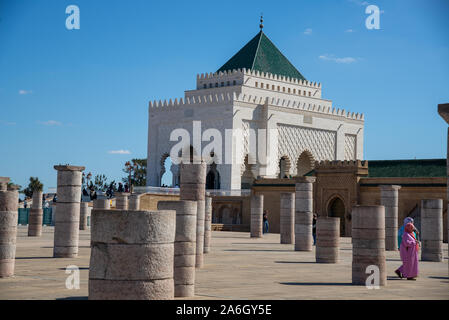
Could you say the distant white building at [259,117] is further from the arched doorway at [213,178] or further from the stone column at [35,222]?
the stone column at [35,222]

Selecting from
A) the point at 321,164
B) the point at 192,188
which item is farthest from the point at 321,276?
the point at 321,164

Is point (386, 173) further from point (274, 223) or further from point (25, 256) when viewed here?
point (25, 256)

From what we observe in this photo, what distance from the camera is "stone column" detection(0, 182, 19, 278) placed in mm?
8688

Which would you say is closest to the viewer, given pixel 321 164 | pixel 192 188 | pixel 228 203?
pixel 192 188

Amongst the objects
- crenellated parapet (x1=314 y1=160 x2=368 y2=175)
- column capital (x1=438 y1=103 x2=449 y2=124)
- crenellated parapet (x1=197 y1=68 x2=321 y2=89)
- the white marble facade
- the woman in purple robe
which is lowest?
the woman in purple robe

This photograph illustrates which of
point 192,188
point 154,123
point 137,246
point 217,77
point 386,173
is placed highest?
point 217,77

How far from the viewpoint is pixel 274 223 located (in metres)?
28.3

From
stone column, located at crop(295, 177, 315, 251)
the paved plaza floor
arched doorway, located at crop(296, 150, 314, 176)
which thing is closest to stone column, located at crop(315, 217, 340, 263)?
the paved plaza floor

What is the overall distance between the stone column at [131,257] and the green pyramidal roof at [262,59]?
3511 cm

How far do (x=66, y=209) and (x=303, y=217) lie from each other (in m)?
6.50

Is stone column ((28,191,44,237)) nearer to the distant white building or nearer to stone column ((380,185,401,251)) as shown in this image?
stone column ((380,185,401,251))

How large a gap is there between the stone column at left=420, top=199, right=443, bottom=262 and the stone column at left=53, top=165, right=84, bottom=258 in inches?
269

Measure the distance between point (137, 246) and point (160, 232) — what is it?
0.20 metres
